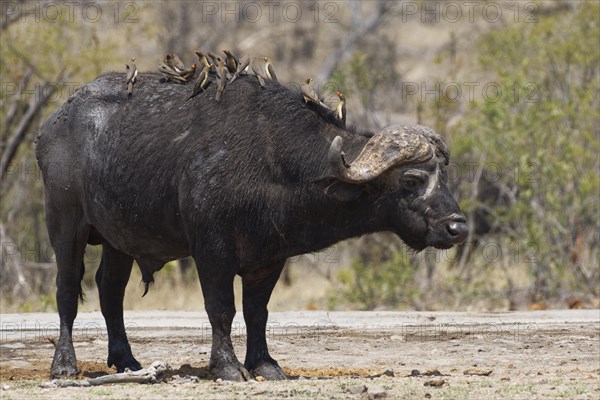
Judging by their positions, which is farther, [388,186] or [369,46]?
[369,46]

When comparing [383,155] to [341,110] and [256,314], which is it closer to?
[341,110]

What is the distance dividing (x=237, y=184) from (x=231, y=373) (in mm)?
1425

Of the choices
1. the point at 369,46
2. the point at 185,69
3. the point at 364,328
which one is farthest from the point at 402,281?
the point at 369,46

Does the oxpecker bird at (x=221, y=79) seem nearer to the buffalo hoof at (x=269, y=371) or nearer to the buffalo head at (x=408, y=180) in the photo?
the buffalo head at (x=408, y=180)

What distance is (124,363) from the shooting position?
10.5 m

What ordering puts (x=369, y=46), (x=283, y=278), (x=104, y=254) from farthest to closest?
(x=369, y=46), (x=283, y=278), (x=104, y=254)

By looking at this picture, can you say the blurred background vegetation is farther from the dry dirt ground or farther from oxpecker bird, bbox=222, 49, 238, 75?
oxpecker bird, bbox=222, 49, 238, 75

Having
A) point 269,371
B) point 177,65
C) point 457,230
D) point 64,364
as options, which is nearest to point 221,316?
point 269,371

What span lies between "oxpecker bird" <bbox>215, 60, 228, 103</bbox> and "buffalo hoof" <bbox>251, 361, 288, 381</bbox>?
211 cm

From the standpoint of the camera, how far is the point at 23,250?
1817cm

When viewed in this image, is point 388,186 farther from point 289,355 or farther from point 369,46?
point 369,46

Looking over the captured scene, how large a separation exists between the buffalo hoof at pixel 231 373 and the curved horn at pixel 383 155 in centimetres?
167

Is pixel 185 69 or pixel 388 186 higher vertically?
pixel 185 69

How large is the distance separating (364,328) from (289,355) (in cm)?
104
